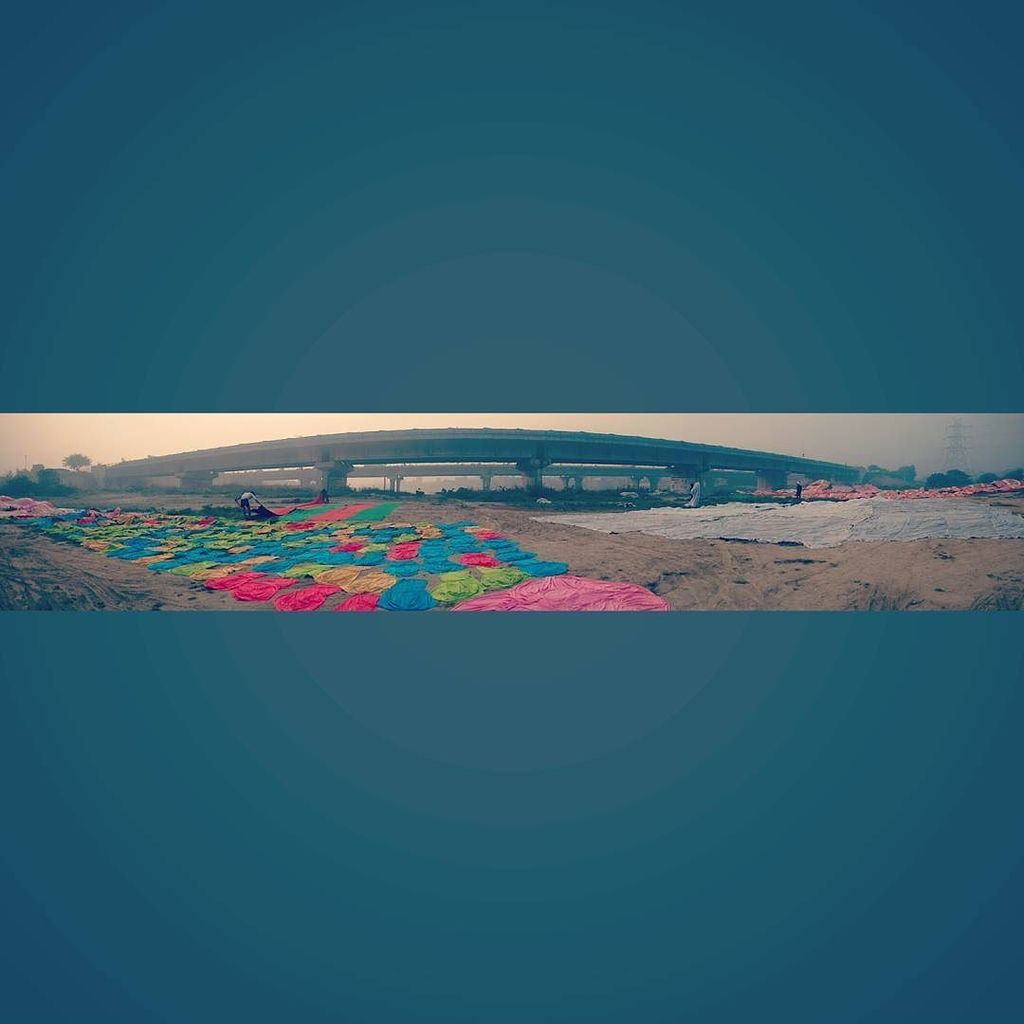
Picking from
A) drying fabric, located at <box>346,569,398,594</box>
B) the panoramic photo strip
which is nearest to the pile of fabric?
the panoramic photo strip

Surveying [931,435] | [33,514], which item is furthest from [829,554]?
[33,514]

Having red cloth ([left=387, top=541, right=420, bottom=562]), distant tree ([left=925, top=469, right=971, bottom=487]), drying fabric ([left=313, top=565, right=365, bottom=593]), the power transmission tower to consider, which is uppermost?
the power transmission tower

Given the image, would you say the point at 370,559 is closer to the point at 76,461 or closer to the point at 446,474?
the point at 446,474

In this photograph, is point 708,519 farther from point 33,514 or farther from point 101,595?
point 33,514

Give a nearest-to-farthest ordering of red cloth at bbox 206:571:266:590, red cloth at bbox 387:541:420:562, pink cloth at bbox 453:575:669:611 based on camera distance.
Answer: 1. pink cloth at bbox 453:575:669:611
2. red cloth at bbox 206:571:266:590
3. red cloth at bbox 387:541:420:562

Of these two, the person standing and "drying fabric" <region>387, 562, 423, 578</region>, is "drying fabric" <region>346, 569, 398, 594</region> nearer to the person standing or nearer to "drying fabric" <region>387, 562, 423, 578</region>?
"drying fabric" <region>387, 562, 423, 578</region>

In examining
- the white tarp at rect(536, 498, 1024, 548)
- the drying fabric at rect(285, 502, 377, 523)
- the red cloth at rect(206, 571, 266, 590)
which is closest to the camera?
the red cloth at rect(206, 571, 266, 590)
